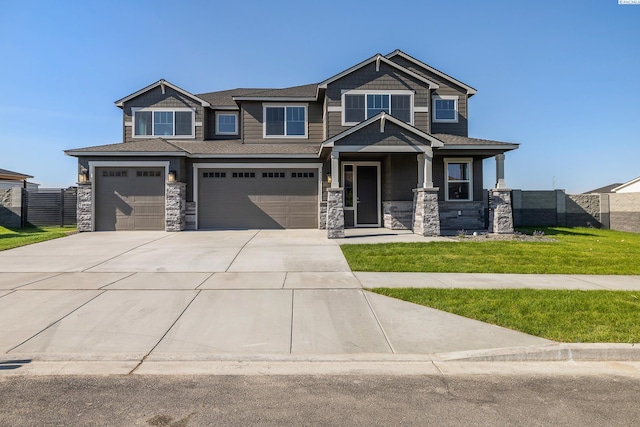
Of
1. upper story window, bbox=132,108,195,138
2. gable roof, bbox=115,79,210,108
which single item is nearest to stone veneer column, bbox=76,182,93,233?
upper story window, bbox=132,108,195,138

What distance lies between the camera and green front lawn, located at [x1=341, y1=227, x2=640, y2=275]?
9.17 m

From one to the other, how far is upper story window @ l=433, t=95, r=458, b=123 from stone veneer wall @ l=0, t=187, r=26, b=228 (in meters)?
21.1

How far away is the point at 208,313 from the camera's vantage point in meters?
5.98

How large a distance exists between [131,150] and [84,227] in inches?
154

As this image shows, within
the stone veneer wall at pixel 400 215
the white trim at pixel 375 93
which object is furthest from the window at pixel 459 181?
the white trim at pixel 375 93

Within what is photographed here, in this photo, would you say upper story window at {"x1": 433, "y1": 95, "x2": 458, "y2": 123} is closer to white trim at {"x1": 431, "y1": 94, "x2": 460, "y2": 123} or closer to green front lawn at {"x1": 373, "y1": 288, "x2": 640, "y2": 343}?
white trim at {"x1": 431, "y1": 94, "x2": 460, "y2": 123}

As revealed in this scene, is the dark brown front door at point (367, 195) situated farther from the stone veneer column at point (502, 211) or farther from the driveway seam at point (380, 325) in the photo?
the driveway seam at point (380, 325)

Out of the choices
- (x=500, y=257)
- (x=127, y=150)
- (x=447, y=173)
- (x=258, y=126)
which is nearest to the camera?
(x=500, y=257)

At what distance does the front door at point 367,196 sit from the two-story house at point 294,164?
47 millimetres

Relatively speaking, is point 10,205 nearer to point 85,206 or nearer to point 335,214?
point 85,206

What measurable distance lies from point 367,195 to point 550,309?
12126 millimetres

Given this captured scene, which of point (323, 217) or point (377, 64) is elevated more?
point (377, 64)

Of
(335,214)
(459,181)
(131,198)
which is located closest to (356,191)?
(335,214)

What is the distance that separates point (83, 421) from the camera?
10.6 ft
